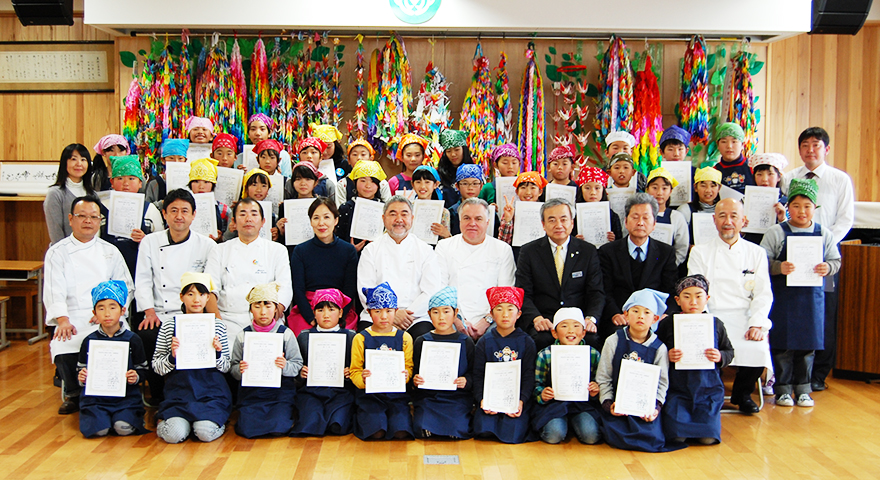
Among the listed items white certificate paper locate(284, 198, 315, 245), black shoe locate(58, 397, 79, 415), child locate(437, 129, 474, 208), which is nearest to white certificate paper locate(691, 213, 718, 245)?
child locate(437, 129, 474, 208)

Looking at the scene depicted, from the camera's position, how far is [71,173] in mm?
4758

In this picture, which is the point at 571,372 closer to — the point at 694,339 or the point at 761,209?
the point at 694,339

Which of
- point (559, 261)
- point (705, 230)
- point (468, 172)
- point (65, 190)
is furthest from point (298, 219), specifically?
point (705, 230)

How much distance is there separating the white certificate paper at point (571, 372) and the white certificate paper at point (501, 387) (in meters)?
0.21

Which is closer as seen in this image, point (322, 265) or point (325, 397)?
point (325, 397)

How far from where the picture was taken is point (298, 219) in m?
4.63

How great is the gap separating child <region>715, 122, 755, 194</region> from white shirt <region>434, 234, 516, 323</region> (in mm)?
1816

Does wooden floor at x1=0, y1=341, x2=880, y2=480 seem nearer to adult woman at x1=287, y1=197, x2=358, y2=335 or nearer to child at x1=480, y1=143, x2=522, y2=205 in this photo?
adult woman at x1=287, y1=197, x2=358, y2=335

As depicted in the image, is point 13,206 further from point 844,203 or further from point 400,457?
point 844,203

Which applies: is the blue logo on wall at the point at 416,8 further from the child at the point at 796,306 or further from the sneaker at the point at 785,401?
the sneaker at the point at 785,401

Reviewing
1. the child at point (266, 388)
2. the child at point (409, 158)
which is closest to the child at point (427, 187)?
the child at point (409, 158)

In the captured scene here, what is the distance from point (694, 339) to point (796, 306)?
117 cm

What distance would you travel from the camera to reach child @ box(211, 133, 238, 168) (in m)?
5.13

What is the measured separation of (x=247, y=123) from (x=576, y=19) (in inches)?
123
